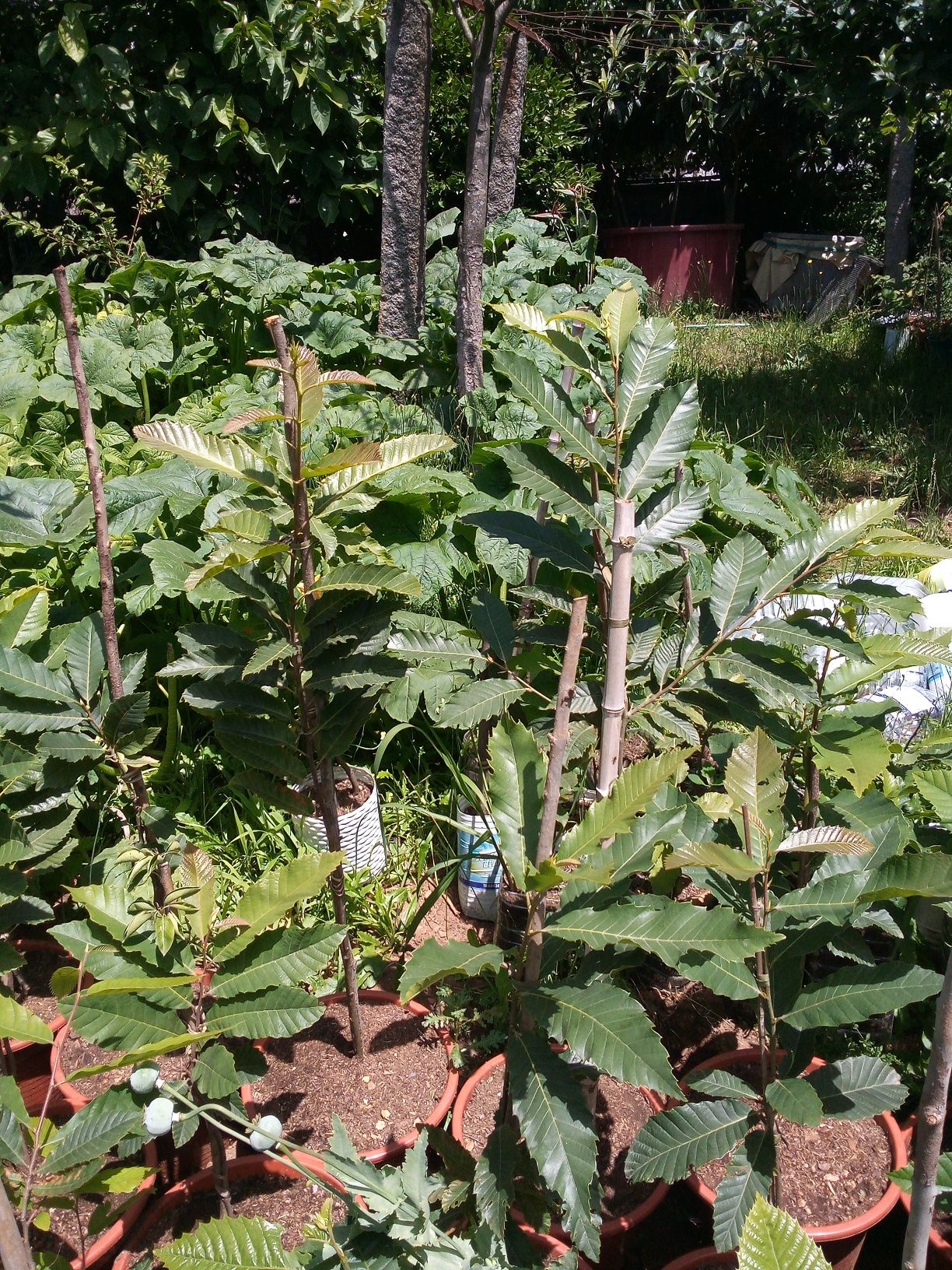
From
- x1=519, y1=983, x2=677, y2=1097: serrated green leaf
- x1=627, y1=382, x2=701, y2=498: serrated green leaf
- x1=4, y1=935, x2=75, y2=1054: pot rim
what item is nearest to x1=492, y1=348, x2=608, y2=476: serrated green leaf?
x1=627, y1=382, x2=701, y2=498: serrated green leaf

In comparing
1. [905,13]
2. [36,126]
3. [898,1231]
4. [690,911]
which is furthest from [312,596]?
[36,126]

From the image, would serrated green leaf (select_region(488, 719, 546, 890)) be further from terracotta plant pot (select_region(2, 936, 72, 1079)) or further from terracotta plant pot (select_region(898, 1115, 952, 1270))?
terracotta plant pot (select_region(2, 936, 72, 1079))

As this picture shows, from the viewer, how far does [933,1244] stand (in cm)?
146

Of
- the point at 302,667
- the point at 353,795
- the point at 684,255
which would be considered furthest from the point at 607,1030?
the point at 684,255

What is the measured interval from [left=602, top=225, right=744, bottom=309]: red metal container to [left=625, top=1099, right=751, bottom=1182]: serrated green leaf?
8391mm

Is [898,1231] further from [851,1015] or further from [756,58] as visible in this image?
[756,58]

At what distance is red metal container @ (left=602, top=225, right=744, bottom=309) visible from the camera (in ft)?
29.2

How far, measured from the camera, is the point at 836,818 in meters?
1.49

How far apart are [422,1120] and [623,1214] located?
34 cm

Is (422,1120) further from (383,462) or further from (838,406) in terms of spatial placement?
(838,406)

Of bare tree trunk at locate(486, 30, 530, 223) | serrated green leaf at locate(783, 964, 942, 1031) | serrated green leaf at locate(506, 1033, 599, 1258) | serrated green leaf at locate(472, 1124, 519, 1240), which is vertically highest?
bare tree trunk at locate(486, 30, 530, 223)

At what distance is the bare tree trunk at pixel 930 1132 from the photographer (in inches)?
37.6

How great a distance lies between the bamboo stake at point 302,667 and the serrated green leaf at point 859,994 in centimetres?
59

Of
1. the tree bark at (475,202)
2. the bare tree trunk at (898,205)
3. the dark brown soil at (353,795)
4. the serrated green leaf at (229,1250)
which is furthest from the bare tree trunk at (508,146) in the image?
the serrated green leaf at (229,1250)
